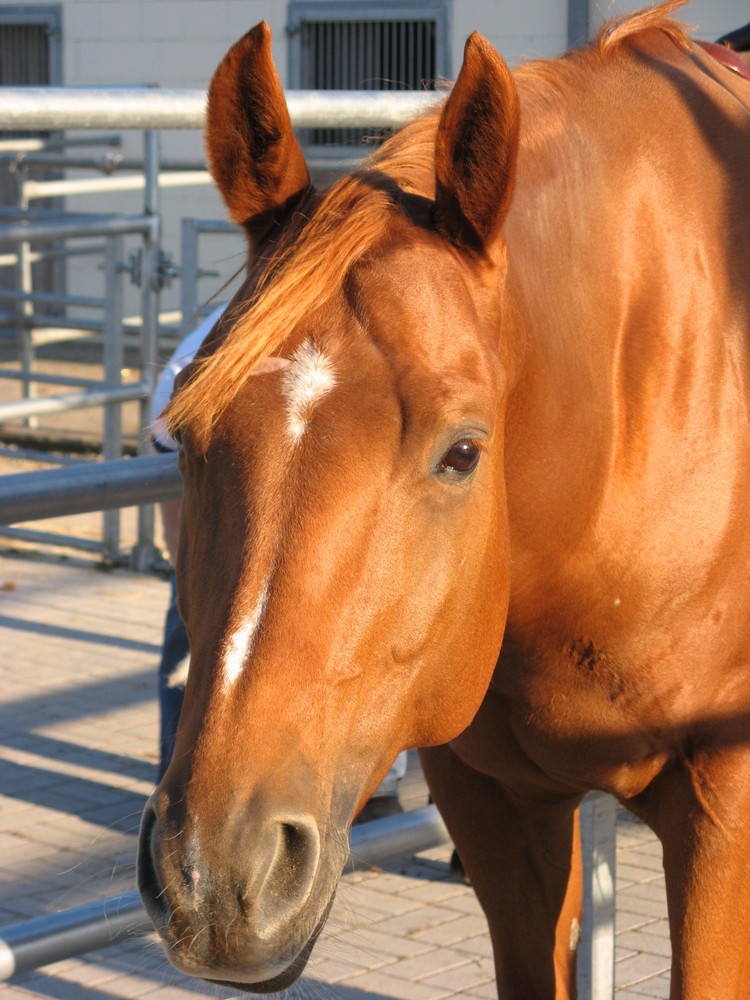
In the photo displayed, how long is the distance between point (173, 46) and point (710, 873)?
12159mm

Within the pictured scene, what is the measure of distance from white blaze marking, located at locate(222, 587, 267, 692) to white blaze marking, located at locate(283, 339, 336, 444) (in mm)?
231

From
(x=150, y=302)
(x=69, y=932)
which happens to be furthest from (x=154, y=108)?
(x=150, y=302)

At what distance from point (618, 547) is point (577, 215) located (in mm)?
522

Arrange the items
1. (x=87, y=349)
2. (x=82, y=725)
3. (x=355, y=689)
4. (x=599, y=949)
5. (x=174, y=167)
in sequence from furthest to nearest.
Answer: (x=87, y=349), (x=174, y=167), (x=82, y=725), (x=599, y=949), (x=355, y=689)

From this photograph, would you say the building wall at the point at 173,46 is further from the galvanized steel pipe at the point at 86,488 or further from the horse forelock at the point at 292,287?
the horse forelock at the point at 292,287

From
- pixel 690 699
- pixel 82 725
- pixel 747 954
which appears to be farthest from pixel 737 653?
pixel 82 725

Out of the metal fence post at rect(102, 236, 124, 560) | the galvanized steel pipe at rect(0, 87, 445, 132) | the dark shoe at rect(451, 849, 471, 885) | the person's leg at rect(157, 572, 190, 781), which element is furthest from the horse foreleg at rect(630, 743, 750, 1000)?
the metal fence post at rect(102, 236, 124, 560)

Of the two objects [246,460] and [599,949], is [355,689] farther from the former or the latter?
[599,949]

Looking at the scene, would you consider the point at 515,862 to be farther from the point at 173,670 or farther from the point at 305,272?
the point at 173,670

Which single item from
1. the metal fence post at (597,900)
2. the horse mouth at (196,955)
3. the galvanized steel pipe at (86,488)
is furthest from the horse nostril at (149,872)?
the metal fence post at (597,900)

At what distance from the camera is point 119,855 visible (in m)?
2.20

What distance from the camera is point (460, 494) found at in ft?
5.89

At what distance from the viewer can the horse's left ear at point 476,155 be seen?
182cm

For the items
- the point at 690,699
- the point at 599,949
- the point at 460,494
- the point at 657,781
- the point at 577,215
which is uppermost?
the point at 577,215
